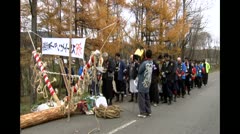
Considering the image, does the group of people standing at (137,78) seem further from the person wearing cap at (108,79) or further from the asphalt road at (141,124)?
the asphalt road at (141,124)

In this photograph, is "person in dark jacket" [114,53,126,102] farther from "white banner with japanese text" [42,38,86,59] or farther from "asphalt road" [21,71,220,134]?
"white banner with japanese text" [42,38,86,59]

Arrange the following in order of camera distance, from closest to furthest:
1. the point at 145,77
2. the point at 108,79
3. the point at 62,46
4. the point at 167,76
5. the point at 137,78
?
the point at 62,46 → the point at 145,77 → the point at 137,78 → the point at 108,79 → the point at 167,76

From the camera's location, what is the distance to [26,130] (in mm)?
8570

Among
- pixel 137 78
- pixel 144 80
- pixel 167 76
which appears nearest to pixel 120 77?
pixel 137 78

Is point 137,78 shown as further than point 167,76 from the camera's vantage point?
No

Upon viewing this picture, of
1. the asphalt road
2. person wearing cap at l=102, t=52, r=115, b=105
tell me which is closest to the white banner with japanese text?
the asphalt road

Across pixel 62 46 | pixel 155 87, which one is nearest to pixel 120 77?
pixel 155 87

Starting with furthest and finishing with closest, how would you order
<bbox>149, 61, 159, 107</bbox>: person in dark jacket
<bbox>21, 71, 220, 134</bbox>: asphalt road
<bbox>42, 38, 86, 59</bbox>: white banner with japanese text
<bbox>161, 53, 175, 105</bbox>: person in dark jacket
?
<bbox>161, 53, 175, 105</bbox>: person in dark jacket → <bbox>149, 61, 159, 107</bbox>: person in dark jacket → <bbox>42, 38, 86, 59</bbox>: white banner with japanese text → <bbox>21, 71, 220, 134</bbox>: asphalt road

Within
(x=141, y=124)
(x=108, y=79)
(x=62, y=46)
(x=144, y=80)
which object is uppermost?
(x=62, y=46)

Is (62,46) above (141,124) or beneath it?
above

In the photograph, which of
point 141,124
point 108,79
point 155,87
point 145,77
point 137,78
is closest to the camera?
point 141,124

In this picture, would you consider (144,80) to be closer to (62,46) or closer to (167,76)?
(62,46)

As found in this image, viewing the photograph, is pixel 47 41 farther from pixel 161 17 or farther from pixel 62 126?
pixel 161 17

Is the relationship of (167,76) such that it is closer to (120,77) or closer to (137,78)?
(137,78)
